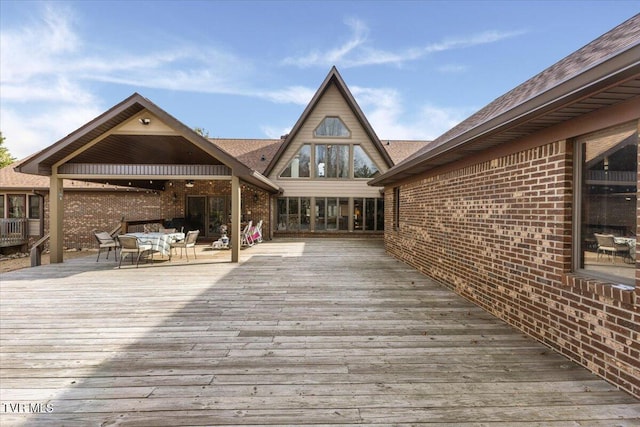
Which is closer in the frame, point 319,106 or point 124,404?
point 124,404

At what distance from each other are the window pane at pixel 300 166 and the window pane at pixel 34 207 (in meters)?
12.1

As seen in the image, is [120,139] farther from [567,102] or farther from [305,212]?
[567,102]

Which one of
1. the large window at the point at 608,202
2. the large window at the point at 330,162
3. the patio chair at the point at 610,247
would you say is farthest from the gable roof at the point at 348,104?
the patio chair at the point at 610,247

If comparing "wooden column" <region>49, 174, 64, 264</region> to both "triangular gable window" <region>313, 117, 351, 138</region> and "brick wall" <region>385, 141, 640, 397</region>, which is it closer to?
"brick wall" <region>385, 141, 640, 397</region>

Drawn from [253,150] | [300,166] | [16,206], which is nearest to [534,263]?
[300,166]

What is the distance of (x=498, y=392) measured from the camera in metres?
2.54

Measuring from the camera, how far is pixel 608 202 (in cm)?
294

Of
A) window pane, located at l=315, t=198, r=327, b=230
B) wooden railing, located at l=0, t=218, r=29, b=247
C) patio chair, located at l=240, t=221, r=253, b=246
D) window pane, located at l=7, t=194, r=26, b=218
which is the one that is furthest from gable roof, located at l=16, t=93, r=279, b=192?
window pane, located at l=7, t=194, r=26, b=218

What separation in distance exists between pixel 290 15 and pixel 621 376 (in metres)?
16.9

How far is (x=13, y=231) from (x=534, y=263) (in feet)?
66.2

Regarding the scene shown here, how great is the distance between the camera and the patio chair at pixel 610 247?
2751 millimetres

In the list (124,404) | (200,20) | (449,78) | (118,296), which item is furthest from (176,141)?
(449,78)

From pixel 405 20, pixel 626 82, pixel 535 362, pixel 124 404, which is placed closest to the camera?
pixel 626 82

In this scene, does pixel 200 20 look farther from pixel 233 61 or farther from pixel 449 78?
pixel 449 78
